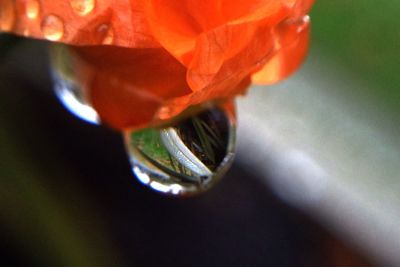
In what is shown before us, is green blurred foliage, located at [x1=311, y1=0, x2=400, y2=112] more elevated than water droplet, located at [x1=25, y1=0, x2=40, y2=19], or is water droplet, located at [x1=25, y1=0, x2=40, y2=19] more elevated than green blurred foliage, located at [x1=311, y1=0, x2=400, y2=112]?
water droplet, located at [x1=25, y1=0, x2=40, y2=19]

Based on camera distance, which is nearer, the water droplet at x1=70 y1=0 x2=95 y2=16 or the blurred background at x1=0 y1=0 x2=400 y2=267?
the water droplet at x1=70 y1=0 x2=95 y2=16

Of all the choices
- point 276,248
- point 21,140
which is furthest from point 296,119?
point 21,140

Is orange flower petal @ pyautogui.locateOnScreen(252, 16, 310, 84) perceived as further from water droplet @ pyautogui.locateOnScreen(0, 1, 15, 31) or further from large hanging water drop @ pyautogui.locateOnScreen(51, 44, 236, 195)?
water droplet @ pyautogui.locateOnScreen(0, 1, 15, 31)

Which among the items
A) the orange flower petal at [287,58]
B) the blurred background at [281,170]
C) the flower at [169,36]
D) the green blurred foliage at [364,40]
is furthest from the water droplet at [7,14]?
the green blurred foliage at [364,40]

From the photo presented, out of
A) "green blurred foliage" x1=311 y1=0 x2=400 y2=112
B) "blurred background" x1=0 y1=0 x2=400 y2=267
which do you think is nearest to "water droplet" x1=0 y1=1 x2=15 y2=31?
"blurred background" x1=0 y1=0 x2=400 y2=267

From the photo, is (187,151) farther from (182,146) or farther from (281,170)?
(281,170)

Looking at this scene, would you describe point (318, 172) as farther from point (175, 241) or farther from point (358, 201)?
point (175, 241)
